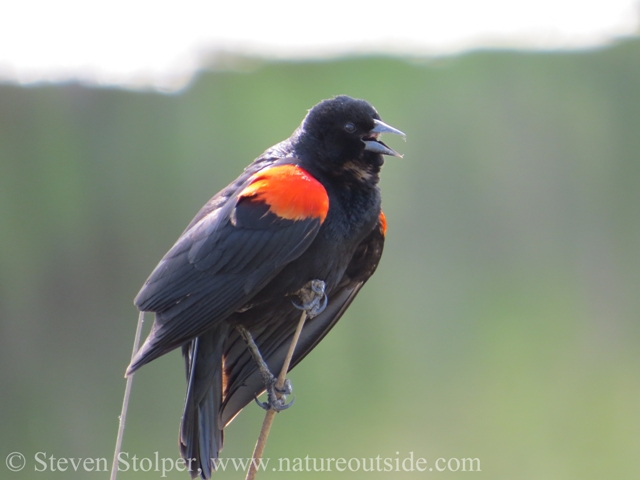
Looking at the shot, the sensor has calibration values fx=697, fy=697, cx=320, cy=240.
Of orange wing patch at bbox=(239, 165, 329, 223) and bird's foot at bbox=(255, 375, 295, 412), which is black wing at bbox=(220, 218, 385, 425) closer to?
bird's foot at bbox=(255, 375, 295, 412)

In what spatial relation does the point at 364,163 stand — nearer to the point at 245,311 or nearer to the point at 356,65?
the point at 245,311

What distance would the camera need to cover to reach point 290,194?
6.55 feet

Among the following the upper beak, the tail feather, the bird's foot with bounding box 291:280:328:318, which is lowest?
the tail feather

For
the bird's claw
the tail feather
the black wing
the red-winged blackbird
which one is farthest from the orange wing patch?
the bird's claw

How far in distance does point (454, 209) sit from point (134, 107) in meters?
2.89

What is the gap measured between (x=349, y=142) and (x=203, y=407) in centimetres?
92

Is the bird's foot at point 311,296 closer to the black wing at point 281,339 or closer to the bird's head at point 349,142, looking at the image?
the black wing at point 281,339

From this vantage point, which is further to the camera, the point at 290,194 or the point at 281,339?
the point at 281,339

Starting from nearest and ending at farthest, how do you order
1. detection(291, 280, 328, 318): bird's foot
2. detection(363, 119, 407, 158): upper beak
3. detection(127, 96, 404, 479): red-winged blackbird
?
detection(127, 96, 404, 479): red-winged blackbird → detection(291, 280, 328, 318): bird's foot → detection(363, 119, 407, 158): upper beak

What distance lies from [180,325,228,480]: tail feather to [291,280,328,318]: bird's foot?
26cm

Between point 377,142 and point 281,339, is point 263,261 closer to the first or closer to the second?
point 281,339

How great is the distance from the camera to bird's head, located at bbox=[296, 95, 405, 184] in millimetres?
2186

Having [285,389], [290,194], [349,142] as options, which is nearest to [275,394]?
[285,389]

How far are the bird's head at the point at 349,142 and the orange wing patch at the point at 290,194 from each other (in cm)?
15
